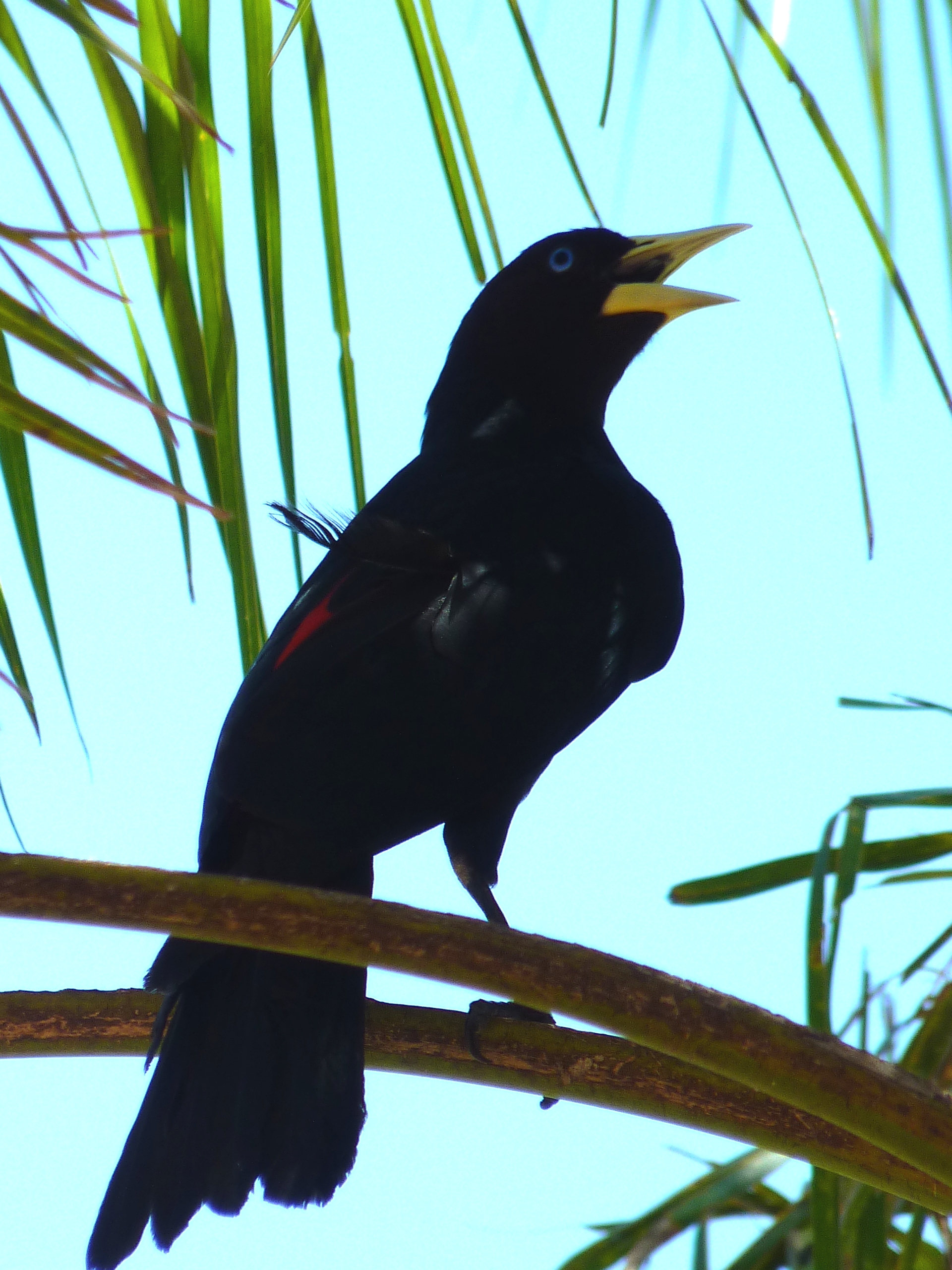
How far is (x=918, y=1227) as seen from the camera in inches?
60.7

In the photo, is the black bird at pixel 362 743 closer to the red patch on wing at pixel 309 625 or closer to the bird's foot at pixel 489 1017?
the red patch on wing at pixel 309 625

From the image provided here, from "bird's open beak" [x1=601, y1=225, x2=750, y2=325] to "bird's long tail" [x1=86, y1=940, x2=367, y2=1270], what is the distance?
1.51 m

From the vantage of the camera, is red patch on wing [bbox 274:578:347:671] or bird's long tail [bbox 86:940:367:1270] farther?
red patch on wing [bbox 274:578:347:671]

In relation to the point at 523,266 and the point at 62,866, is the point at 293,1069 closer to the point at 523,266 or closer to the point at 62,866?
the point at 62,866

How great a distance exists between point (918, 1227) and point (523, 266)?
1.92m

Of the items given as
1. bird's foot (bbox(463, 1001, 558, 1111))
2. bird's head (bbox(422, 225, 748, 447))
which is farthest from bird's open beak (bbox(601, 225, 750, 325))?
bird's foot (bbox(463, 1001, 558, 1111))

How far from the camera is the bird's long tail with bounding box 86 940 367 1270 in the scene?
5.02 feet

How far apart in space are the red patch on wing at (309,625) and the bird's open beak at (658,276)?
3.79 ft

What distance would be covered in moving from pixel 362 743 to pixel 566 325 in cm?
136

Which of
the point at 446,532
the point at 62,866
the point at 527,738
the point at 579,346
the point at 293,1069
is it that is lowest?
the point at 62,866

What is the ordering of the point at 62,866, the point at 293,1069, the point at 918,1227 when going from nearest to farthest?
1. the point at 62,866
2. the point at 918,1227
3. the point at 293,1069

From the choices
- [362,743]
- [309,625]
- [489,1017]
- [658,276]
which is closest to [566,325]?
[658,276]

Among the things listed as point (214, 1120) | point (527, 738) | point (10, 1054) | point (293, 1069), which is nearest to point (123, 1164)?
point (214, 1120)

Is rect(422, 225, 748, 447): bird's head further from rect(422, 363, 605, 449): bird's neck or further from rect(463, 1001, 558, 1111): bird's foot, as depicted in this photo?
rect(463, 1001, 558, 1111): bird's foot
